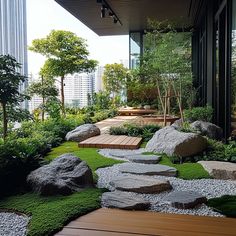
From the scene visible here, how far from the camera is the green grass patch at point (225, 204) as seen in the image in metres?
2.51

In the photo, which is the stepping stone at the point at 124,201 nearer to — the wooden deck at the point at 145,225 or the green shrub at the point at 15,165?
the wooden deck at the point at 145,225

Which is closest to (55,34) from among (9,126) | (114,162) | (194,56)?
(9,126)

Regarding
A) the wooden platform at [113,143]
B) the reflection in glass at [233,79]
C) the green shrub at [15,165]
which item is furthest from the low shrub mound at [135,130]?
the green shrub at [15,165]

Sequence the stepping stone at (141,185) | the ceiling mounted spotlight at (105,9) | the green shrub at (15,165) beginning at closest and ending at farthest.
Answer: the stepping stone at (141,185), the green shrub at (15,165), the ceiling mounted spotlight at (105,9)

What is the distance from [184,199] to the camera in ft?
8.95

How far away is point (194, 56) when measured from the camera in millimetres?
12461

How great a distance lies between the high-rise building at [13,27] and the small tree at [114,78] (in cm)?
649

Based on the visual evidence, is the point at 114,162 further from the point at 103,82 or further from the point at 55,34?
the point at 103,82

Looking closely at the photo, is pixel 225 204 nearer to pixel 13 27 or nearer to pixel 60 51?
pixel 13 27

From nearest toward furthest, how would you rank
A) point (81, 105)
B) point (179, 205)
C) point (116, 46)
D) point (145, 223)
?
1. point (145, 223)
2. point (179, 205)
3. point (81, 105)
4. point (116, 46)

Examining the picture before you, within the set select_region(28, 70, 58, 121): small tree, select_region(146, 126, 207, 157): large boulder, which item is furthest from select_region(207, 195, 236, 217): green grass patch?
select_region(28, 70, 58, 121): small tree

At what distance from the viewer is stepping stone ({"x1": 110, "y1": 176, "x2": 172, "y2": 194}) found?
9.98ft

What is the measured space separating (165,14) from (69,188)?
878 cm

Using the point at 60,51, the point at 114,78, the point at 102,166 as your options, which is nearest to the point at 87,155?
the point at 102,166
